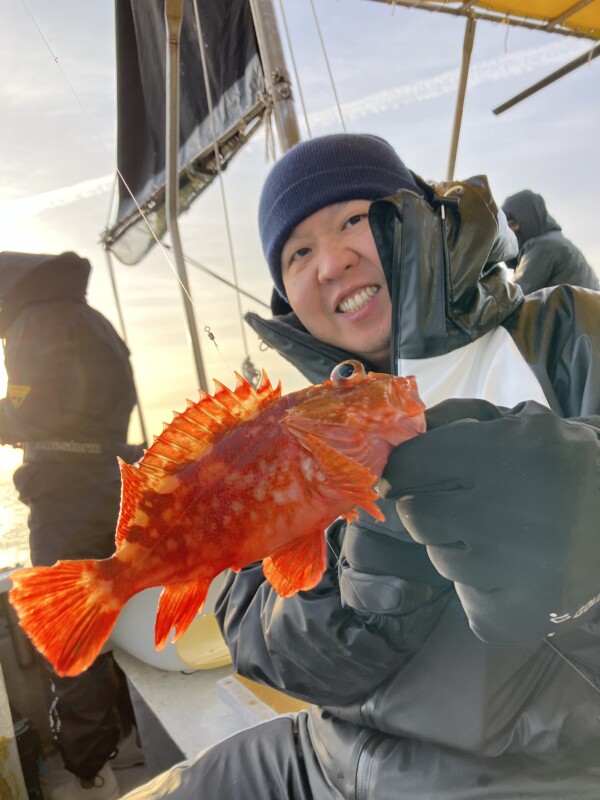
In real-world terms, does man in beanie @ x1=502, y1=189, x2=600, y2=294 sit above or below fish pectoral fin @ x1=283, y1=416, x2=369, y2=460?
above

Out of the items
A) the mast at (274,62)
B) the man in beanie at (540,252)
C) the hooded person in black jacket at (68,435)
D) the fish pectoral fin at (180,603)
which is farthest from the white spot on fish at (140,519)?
the man in beanie at (540,252)

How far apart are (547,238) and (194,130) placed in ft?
12.7

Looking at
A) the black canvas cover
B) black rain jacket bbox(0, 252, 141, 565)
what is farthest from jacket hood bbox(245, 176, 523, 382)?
the black canvas cover

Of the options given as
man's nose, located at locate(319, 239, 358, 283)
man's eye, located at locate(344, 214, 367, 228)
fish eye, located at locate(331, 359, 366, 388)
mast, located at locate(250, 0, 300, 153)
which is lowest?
fish eye, located at locate(331, 359, 366, 388)

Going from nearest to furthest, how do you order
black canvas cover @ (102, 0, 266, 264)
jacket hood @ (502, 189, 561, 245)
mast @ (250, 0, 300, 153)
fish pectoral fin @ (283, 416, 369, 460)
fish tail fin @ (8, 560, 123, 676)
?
fish tail fin @ (8, 560, 123, 676) → fish pectoral fin @ (283, 416, 369, 460) → mast @ (250, 0, 300, 153) → black canvas cover @ (102, 0, 266, 264) → jacket hood @ (502, 189, 561, 245)

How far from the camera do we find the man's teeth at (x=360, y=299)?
1.74 m

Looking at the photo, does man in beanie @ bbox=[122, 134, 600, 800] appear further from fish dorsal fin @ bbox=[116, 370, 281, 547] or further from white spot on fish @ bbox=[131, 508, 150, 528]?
white spot on fish @ bbox=[131, 508, 150, 528]

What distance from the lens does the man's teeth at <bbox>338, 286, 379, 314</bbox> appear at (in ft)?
5.70

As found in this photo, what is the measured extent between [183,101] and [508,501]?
6272 millimetres

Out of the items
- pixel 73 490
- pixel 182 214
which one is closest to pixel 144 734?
pixel 73 490

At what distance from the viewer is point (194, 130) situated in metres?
6.09

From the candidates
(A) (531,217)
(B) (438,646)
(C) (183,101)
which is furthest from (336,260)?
(C) (183,101)

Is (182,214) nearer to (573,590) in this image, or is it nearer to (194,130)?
(194,130)

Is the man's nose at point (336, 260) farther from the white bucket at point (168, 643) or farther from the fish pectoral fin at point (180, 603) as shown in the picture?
the white bucket at point (168, 643)
